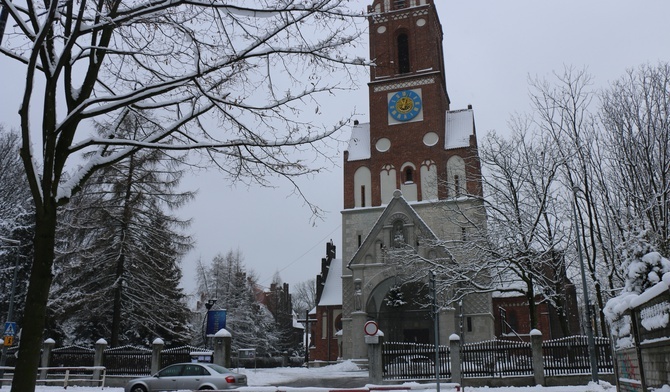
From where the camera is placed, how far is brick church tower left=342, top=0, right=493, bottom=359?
3516 cm

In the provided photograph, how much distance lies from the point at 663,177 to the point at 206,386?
15323 millimetres

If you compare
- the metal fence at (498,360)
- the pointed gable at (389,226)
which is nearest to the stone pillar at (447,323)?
the pointed gable at (389,226)

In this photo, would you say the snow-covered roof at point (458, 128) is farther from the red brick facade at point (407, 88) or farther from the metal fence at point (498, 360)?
the metal fence at point (498, 360)

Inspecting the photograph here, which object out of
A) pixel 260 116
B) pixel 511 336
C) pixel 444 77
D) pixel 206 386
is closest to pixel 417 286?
pixel 511 336

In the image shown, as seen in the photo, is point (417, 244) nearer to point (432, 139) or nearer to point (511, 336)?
point (432, 139)

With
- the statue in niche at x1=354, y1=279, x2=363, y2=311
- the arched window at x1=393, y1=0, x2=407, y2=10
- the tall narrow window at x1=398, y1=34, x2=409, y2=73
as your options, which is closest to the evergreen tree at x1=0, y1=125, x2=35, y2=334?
the statue in niche at x1=354, y1=279, x2=363, y2=311

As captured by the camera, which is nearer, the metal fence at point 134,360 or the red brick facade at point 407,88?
the metal fence at point 134,360

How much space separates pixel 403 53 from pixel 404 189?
11.6 m

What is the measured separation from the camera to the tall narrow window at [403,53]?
4312 cm

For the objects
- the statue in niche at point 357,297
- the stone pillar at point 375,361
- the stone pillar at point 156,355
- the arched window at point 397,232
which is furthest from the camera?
the arched window at point 397,232

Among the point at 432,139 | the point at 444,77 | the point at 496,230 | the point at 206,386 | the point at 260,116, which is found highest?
the point at 444,77

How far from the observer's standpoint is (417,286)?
117 ft

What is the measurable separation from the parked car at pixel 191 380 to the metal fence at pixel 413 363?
7.64 metres

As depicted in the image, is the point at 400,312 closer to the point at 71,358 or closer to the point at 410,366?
the point at 410,366
